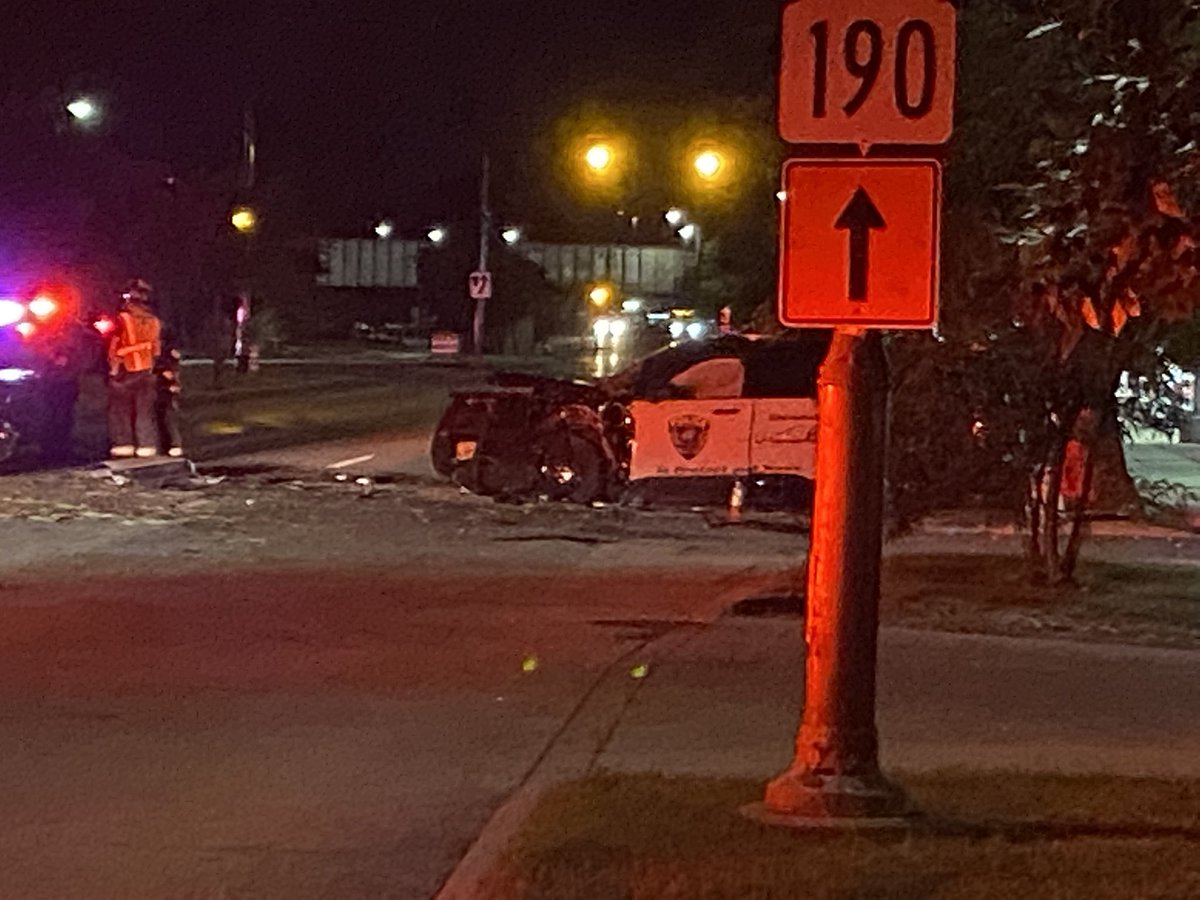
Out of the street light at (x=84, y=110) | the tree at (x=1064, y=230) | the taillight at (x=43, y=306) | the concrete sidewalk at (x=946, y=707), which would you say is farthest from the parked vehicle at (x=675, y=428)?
the street light at (x=84, y=110)

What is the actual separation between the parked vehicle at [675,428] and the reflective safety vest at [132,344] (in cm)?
462

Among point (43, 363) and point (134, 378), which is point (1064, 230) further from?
point (43, 363)

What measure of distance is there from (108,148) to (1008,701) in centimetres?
4360

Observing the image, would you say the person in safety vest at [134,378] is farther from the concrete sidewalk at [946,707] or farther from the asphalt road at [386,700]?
the concrete sidewalk at [946,707]

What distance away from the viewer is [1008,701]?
1148 cm

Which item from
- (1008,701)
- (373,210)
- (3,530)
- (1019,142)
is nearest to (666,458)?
(3,530)

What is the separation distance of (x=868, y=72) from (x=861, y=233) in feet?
1.83

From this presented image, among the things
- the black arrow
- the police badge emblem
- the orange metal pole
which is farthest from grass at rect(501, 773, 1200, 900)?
the police badge emblem

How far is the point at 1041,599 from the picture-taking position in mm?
15539

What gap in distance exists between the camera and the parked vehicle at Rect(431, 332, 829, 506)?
21.0m

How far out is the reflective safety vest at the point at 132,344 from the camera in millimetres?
24859

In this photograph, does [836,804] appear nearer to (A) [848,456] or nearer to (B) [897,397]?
(A) [848,456]

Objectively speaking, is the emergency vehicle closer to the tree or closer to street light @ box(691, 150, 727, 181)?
street light @ box(691, 150, 727, 181)

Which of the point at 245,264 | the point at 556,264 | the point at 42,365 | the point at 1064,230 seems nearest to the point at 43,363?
the point at 42,365
